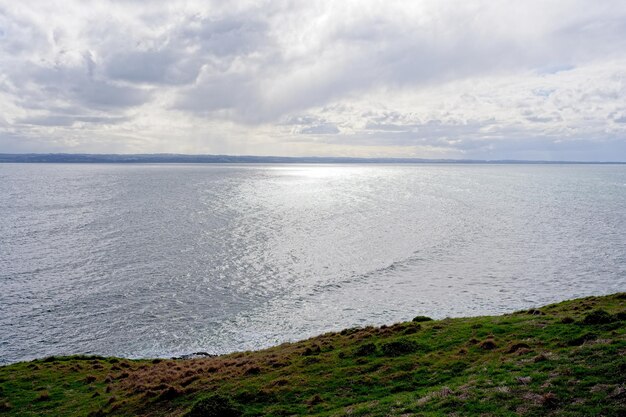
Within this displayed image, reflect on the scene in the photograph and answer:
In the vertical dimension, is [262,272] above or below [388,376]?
below

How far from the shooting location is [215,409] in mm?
24703

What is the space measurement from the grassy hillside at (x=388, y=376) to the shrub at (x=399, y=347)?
76 mm

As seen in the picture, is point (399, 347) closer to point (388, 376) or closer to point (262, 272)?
point (388, 376)

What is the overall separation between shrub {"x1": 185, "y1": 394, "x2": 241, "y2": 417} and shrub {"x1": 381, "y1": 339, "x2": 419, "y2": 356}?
463 inches

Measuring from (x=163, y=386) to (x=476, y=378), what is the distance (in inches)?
858

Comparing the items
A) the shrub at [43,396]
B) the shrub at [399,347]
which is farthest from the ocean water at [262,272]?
the shrub at [399,347]

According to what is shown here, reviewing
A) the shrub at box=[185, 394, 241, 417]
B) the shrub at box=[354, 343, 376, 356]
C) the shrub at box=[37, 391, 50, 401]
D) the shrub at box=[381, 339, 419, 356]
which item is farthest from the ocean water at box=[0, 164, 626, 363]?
the shrub at box=[185, 394, 241, 417]

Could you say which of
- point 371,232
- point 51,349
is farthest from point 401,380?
point 371,232

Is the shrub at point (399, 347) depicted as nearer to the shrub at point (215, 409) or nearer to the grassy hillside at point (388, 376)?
the grassy hillside at point (388, 376)

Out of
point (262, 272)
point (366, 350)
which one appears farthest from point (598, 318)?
point (262, 272)

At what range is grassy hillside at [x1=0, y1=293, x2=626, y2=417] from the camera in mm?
20734

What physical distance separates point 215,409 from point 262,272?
49.4 meters

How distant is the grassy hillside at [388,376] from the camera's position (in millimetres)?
20734

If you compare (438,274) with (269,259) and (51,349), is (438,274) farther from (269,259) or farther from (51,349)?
(51,349)
